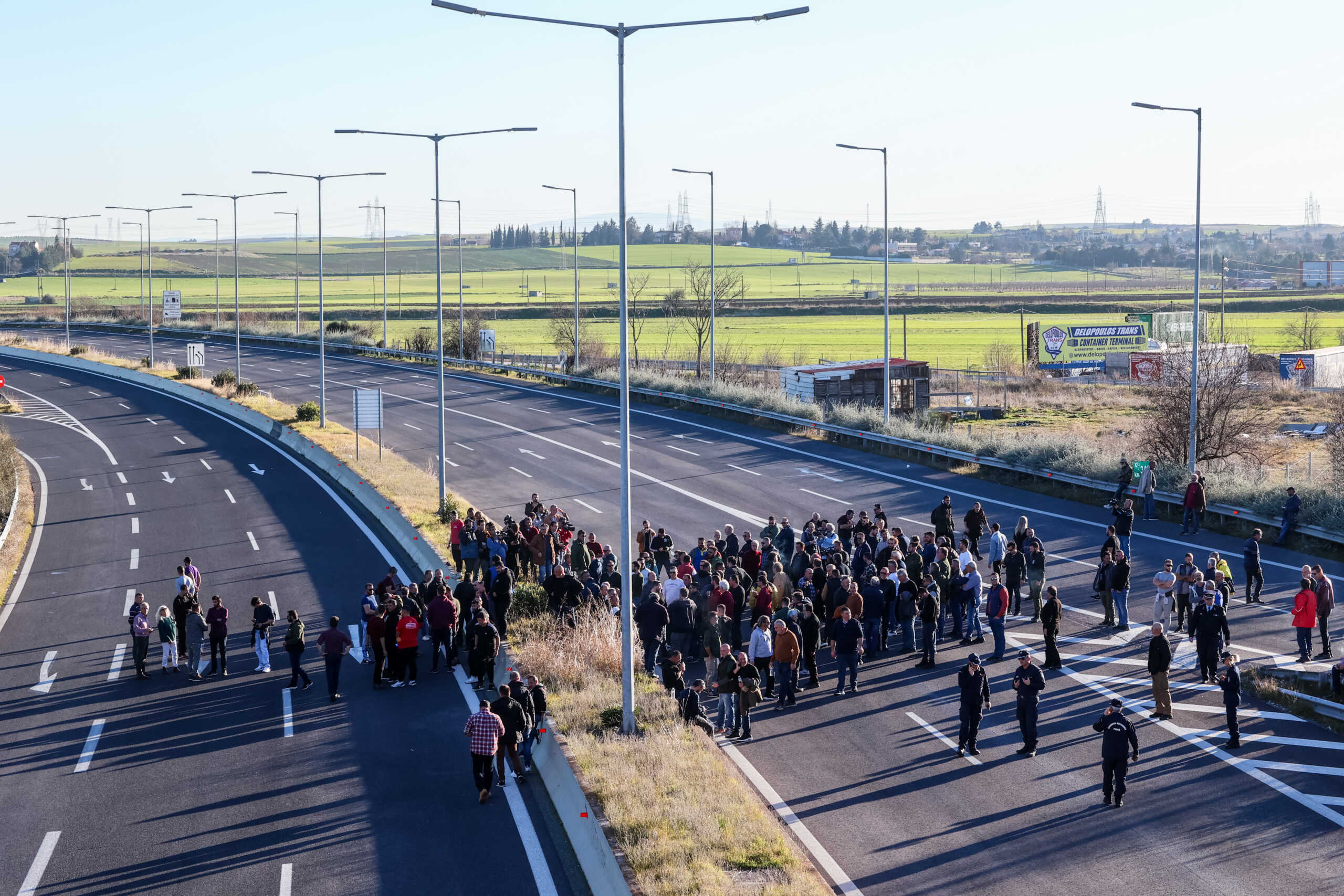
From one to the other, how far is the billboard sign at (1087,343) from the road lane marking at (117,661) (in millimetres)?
62245

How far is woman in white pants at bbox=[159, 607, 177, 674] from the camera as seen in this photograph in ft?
66.4

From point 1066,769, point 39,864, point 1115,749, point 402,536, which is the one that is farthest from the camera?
point 402,536

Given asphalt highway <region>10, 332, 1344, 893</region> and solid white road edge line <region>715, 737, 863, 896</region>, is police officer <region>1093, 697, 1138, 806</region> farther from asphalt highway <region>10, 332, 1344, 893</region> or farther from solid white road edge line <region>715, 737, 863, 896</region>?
solid white road edge line <region>715, 737, 863, 896</region>

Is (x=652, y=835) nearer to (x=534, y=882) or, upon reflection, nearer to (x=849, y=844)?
(x=534, y=882)

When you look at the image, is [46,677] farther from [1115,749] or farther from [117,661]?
[1115,749]

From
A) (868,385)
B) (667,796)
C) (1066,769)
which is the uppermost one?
(868,385)

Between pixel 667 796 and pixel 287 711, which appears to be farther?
pixel 287 711

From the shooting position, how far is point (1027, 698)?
52.7 ft

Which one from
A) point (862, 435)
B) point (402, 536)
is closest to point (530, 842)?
point (402, 536)

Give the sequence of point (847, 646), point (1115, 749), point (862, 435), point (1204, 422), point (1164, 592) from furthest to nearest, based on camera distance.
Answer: point (862, 435) → point (1204, 422) → point (1164, 592) → point (847, 646) → point (1115, 749)

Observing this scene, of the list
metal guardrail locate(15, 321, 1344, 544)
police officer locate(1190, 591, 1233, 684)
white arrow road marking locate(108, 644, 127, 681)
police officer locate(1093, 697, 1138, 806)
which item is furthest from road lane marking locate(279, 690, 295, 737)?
metal guardrail locate(15, 321, 1344, 544)

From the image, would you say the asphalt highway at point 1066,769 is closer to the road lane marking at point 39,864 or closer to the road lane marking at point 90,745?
the road lane marking at point 39,864

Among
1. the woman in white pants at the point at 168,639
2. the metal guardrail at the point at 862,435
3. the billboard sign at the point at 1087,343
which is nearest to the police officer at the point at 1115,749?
the woman in white pants at the point at 168,639

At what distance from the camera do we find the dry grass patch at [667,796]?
12117 mm
